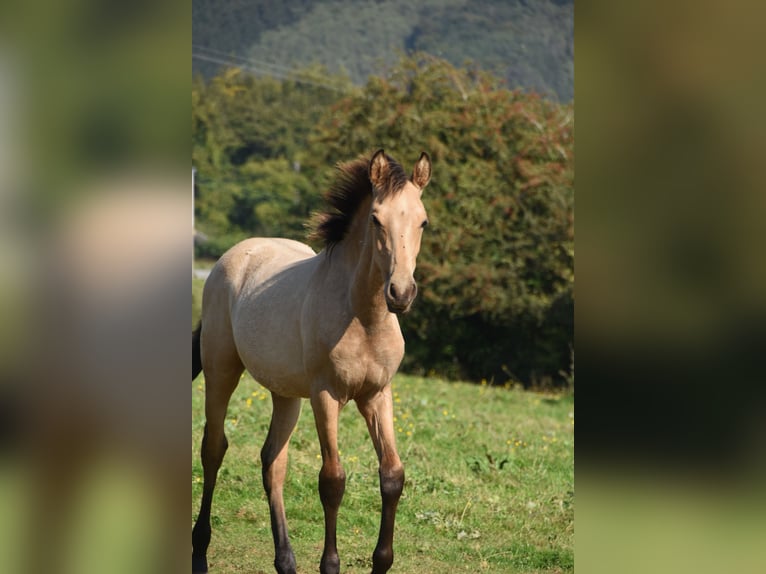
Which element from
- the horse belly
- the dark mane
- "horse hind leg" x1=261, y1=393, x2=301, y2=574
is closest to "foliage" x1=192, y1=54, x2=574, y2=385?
"horse hind leg" x1=261, y1=393, x2=301, y2=574

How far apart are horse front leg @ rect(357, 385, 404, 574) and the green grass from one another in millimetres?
645

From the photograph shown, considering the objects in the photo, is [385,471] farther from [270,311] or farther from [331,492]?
[270,311]

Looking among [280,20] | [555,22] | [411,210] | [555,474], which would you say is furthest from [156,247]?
[280,20]

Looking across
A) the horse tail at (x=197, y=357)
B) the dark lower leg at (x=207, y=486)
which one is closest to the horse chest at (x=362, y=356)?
the dark lower leg at (x=207, y=486)

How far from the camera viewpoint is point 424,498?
6.09 metres

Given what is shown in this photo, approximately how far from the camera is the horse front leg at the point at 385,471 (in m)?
4.30

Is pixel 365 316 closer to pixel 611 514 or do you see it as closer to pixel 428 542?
pixel 428 542

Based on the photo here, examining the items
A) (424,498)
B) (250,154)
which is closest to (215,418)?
(424,498)

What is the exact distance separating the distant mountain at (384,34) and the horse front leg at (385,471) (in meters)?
19.8

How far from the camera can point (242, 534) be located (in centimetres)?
552

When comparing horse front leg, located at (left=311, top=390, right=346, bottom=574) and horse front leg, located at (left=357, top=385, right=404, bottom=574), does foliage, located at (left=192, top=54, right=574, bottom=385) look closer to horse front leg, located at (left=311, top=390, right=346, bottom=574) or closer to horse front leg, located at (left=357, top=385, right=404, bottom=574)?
horse front leg, located at (left=357, top=385, right=404, bottom=574)

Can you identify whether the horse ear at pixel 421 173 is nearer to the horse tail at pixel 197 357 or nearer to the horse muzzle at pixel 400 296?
the horse muzzle at pixel 400 296

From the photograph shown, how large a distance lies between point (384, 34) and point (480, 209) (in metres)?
16.5

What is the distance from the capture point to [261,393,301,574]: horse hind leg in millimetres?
4707
